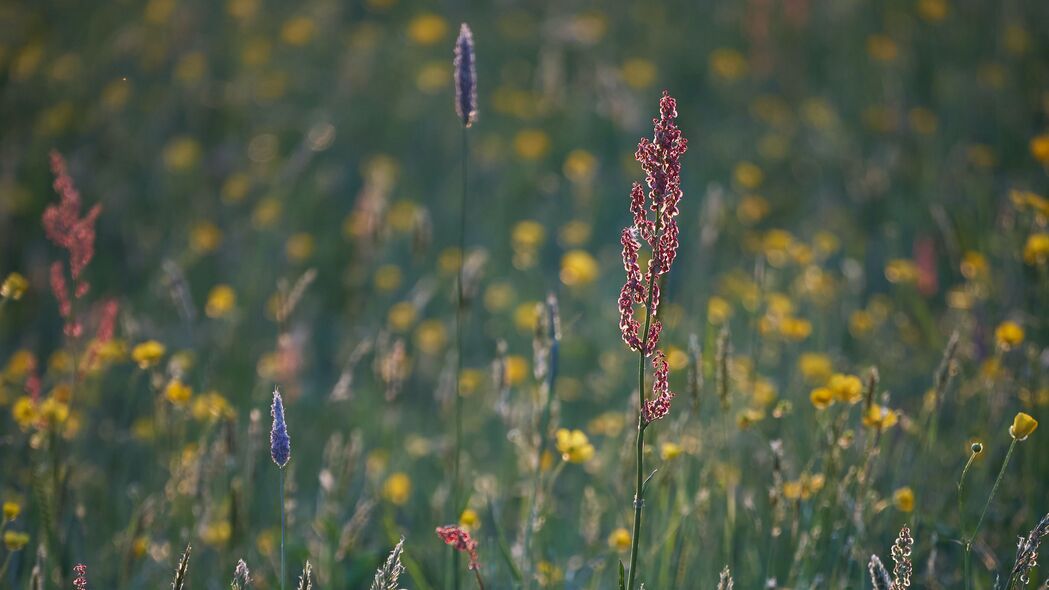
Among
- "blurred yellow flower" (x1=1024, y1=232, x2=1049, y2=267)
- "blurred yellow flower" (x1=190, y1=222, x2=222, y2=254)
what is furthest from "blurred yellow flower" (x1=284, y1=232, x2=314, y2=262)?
"blurred yellow flower" (x1=1024, y1=232, x2=1049, y2=267)

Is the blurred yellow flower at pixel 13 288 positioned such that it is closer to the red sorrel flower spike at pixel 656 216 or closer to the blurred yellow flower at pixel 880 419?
the red sorrel flower spike at pixel 656 216

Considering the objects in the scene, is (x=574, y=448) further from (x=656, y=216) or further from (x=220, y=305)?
(x=220, y=305)

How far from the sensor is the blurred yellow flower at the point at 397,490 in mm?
2539

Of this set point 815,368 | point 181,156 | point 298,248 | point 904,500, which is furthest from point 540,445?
point 181,156

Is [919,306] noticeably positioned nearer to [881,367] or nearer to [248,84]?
[881,367]

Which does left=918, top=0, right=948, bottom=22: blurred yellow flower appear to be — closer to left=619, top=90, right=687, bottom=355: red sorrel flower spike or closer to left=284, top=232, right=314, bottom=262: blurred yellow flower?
left=284, top=232, right=314, bottom=262: blurred yellow flower

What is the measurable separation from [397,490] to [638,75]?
3.40 meters

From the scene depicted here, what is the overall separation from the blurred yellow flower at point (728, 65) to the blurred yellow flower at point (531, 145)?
124cm

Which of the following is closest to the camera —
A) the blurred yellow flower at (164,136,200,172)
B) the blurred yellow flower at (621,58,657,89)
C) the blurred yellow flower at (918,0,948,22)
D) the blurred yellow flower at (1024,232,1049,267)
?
the blurred yellow flower at (1024,232,1049,267)

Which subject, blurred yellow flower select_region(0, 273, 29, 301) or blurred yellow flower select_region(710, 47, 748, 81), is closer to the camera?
blurred yellow flower select_region(0, 273, 29, 301)

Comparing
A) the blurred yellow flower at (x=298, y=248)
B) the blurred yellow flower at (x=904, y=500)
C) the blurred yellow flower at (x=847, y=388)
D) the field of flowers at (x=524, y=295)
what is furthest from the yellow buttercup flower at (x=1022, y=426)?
the blurred yellow flower at (x=298, y=248)

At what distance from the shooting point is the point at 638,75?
516cm

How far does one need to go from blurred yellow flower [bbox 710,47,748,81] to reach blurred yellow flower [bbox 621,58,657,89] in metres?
0.38

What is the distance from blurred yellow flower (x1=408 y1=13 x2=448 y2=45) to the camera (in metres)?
5.39
